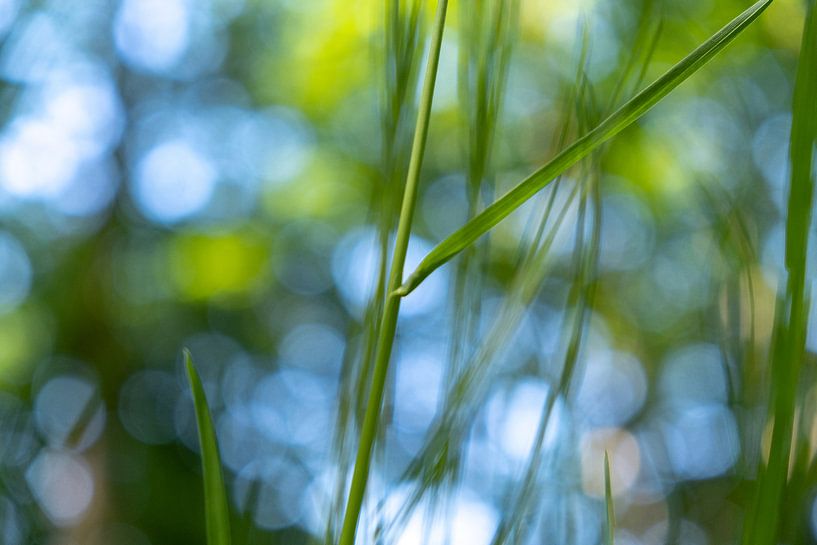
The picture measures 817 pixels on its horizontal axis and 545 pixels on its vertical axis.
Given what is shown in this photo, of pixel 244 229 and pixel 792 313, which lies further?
pixel 244 229

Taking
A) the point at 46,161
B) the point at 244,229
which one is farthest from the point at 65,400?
the point at 244,229

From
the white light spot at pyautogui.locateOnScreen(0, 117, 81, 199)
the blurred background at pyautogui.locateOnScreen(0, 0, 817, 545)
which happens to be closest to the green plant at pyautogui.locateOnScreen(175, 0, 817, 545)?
the white light spot at pyautogui.locateOnScreen(0, 117, 81, 199)

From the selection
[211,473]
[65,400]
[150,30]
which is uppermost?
[150,30]

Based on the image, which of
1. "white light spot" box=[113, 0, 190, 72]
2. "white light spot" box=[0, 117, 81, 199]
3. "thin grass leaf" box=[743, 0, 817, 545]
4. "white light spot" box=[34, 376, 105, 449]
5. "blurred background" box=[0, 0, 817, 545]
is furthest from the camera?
"white light spot" box=[113, 0, 190, 72]

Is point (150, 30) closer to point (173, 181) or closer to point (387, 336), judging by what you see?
point (173, 181)

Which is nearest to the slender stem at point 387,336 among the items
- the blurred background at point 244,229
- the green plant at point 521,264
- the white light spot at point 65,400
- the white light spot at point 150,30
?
the green plant at point 521,264

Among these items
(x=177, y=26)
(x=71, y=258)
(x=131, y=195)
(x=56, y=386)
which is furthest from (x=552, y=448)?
(x=177, y=26)

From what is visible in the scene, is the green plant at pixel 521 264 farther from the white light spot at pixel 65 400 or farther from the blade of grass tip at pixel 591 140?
the white light spot at pixel 65 400

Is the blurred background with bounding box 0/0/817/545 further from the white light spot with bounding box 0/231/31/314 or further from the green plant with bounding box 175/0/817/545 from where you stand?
the green plant with bounding box 175/0/817/545
